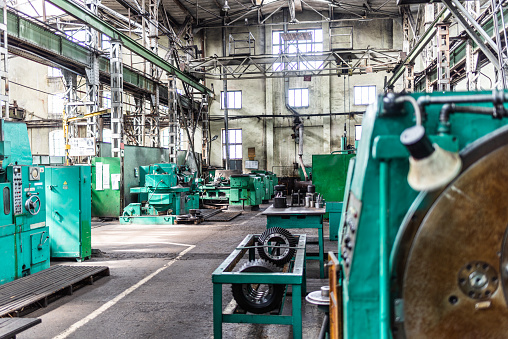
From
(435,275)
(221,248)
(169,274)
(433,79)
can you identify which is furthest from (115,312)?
(433,79)

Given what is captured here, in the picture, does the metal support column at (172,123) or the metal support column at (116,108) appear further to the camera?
the metal support column at (172,123)

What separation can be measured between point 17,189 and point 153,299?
2418 mm

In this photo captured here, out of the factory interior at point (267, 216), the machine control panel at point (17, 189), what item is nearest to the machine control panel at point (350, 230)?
the factory interior at point (267, 216)

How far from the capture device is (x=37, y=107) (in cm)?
2206

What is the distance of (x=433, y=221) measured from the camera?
136 cm

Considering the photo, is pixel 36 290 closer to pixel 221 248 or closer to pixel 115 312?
pixel 115 312

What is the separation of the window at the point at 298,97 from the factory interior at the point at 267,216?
2.17 metres

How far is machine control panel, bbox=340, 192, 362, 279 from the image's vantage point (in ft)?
4.99

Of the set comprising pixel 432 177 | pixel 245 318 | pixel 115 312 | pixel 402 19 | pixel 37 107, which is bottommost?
pixel 115 312

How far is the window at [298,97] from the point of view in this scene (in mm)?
21422

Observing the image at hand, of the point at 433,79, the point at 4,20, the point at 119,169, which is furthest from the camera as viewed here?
the point at 433,79

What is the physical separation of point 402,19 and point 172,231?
16.2 meters

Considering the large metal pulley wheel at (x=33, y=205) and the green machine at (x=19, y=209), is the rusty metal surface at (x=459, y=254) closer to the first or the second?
the green machine at (x=19, y=209)

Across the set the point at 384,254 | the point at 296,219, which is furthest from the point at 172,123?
the point at 384,254
